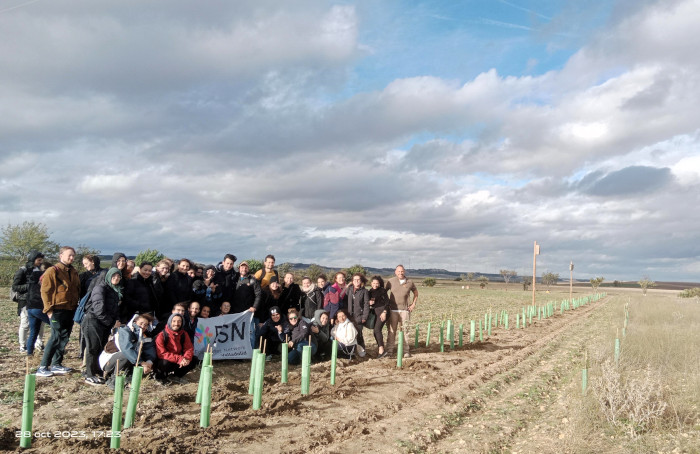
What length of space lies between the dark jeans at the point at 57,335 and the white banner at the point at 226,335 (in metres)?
2.18

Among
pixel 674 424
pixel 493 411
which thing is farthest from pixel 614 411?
pixel 493 411

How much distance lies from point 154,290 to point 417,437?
17.7ft

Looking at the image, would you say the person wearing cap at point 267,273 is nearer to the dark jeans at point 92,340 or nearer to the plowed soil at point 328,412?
the plowed soil at point 328,412

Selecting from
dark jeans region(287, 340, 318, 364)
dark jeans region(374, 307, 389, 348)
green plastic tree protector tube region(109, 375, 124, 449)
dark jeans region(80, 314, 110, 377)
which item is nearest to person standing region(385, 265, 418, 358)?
dark jeans region(374, 307, 389, 348)

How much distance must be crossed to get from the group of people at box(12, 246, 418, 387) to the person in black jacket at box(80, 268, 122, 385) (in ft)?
0.05

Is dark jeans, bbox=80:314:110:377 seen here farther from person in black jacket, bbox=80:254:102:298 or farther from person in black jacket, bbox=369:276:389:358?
person in black jacket, bbox=369:276:389:358

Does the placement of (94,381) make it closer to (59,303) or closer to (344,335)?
(59,303)

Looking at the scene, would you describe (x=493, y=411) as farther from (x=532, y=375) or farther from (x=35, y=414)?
(x=35, y=414)

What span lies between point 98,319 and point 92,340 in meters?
0.34

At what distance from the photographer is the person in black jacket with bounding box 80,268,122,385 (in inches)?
303

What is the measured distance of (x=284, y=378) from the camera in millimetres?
8461

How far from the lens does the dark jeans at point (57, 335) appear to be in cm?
788

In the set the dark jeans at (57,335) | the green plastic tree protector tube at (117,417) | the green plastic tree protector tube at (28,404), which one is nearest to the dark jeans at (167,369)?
the dark jeans at (57,335)

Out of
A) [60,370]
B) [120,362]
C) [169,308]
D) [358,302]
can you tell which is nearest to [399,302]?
[358,302]
